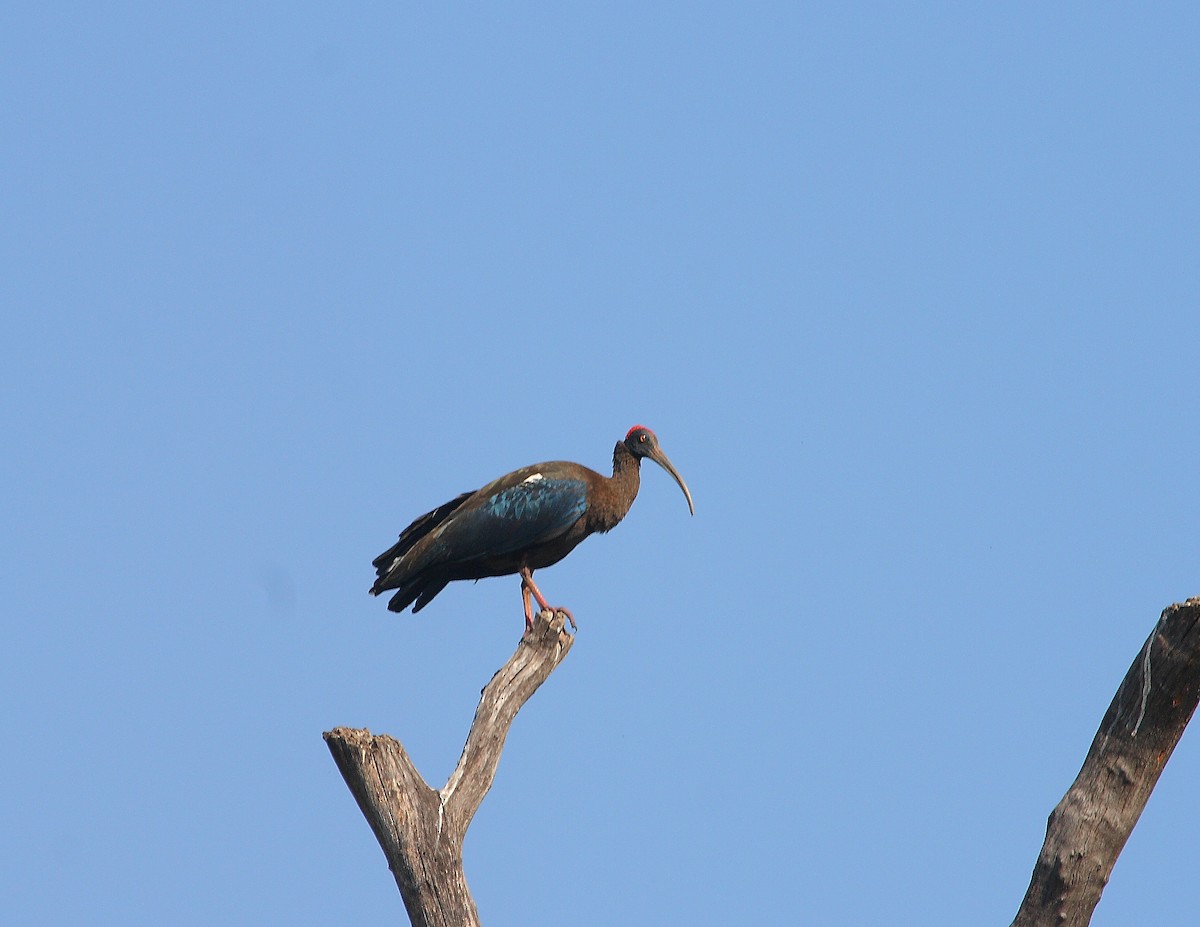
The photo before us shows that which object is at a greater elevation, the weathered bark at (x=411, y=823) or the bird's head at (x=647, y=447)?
the bird's head at (x=647, y=447)

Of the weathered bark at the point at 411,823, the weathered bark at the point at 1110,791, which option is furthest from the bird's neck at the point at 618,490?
the weathered bark at the point at 1110,791

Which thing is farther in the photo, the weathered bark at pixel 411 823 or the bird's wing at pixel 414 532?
the bird's wing at pixel 414 532

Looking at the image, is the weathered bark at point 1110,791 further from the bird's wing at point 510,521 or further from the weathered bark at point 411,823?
the bird's wing at point 510,521

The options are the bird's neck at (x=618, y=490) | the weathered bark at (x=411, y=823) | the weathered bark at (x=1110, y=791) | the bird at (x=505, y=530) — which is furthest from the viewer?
the bird's neck at (x=618, y=490)

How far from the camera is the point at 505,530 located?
37.3ft

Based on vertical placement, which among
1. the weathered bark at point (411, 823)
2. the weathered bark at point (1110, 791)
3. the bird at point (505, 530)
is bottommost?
the weathered bark at point (1110, 791)

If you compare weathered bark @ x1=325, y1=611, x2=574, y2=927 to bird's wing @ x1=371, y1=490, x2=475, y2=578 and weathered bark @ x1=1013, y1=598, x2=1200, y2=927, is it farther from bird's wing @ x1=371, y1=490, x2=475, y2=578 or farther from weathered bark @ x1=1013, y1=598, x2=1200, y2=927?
bird's wing @ x1=371, y1=490, x2=475, y2=578

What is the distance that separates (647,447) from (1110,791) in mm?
6433

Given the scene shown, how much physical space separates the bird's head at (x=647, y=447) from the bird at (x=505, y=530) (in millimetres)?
485

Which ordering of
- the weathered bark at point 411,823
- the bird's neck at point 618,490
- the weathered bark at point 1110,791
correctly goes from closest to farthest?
1. the weathered bark at point 1110,791
2. the weathered bark at point 411,823
3. the bird's neck at point 618,490

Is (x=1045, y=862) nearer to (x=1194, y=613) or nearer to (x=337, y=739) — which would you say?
(x=1194, y=613)

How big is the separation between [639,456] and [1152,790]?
648cm

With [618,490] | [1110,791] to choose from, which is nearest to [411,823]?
[1110,791]

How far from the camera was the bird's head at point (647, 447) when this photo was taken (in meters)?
12.4
